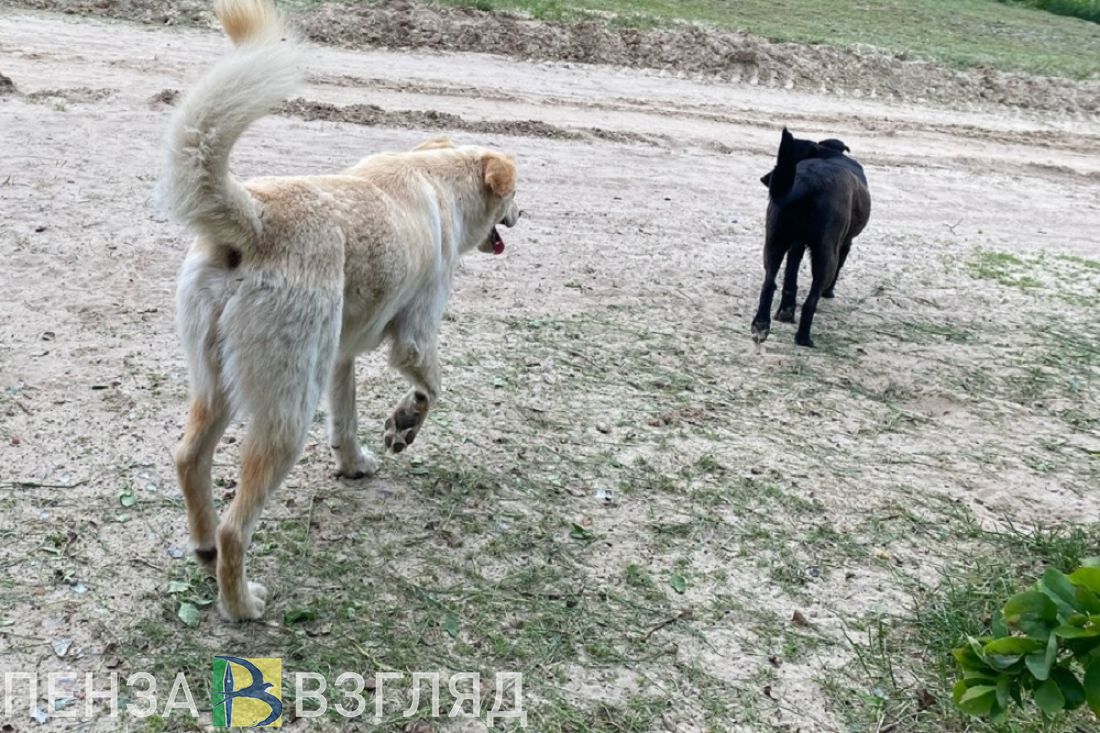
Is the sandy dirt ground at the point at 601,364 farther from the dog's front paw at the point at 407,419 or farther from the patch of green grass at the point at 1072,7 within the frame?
the patch of green grass at the point at 1072,7

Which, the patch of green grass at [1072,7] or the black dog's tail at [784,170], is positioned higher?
the patch of green grass at [1072,7]

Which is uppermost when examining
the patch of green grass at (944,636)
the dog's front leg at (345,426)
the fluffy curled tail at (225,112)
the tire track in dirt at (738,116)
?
the fluffy curled tail at (225,112)

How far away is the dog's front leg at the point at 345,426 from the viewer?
466 centimetres

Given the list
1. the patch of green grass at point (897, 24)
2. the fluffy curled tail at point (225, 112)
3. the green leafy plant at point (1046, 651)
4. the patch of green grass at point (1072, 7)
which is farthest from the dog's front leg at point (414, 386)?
the patch of green grass at point (1072, 7)

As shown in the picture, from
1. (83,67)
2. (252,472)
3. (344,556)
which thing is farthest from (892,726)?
(83,67)

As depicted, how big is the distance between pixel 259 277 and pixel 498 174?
1.86 meters

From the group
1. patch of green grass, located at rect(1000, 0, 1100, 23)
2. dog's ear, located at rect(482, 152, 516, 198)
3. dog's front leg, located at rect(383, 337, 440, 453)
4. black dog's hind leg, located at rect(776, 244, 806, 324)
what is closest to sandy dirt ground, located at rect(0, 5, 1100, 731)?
black dog's hind leg, located at rect(776, 244, 806, 324)

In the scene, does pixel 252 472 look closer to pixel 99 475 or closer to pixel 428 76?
pixel 99 475

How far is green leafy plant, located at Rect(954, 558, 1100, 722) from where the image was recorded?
1885 mm

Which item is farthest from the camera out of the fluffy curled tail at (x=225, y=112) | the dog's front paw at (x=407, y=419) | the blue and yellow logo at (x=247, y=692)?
the dog's front paw at (x=407, y=419)

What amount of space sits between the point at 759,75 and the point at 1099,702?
1693cm

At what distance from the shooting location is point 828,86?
688 inches

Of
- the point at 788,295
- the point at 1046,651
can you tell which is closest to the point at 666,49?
the point at 788,295

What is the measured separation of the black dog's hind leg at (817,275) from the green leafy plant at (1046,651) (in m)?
5.28
